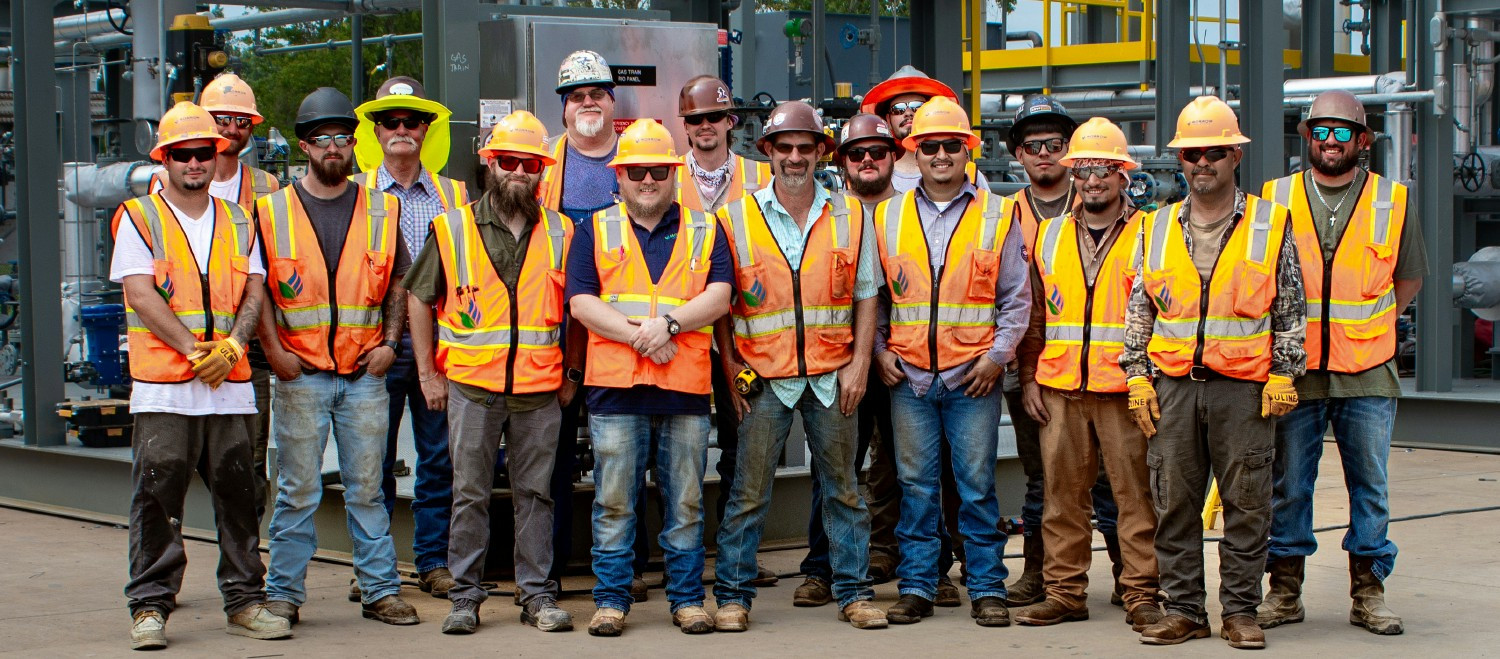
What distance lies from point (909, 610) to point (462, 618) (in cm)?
167

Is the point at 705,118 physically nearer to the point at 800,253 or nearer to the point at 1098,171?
the point at 800,253

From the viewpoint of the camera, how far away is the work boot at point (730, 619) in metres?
6.47

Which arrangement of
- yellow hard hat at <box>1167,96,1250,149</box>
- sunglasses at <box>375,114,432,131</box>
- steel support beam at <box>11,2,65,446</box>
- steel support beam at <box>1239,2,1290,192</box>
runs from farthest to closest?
steel support beam at <box>1239,2,1290,192</box> → steel support beam at <box>11,2,65,446</box> → sunglasses at <box>375,114,432,131</box> → yellow hard hat at <box>1167,96,1250,149</box>

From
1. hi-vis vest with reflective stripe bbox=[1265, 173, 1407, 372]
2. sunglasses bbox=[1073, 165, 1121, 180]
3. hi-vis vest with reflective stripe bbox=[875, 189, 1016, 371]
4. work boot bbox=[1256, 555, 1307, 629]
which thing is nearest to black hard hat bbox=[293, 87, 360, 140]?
hi-vis vest with reflective stripe bbox=[875, 189, 1016, 371]

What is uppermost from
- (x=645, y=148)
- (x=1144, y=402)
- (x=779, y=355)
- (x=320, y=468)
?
(x=645, y=148)

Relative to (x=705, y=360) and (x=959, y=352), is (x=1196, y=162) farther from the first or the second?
(x=705, y=360)

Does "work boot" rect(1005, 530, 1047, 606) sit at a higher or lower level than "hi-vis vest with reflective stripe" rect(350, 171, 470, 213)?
lower

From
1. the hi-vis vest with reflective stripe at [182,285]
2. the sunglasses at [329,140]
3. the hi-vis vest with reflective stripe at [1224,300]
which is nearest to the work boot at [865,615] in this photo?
the hi-vis vest with reflective stripe at [1224,300]

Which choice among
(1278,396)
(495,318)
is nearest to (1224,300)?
(1278,396)

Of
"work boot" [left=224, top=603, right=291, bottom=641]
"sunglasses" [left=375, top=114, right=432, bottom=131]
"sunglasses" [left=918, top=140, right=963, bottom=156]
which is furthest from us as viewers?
"sunglasses" [left=375, top=114, right=432, bottom=131]

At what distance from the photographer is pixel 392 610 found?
6598mm

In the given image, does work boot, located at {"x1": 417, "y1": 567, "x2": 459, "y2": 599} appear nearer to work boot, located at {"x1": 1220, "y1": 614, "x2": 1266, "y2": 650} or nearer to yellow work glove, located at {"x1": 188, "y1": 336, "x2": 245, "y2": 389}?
yellow work glove, located at {"x1": 188, "y1": 336, "x2": 245, "y2": 389}

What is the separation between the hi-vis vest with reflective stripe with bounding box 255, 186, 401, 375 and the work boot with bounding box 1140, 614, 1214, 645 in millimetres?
3041

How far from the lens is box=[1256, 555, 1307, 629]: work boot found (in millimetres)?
6508
